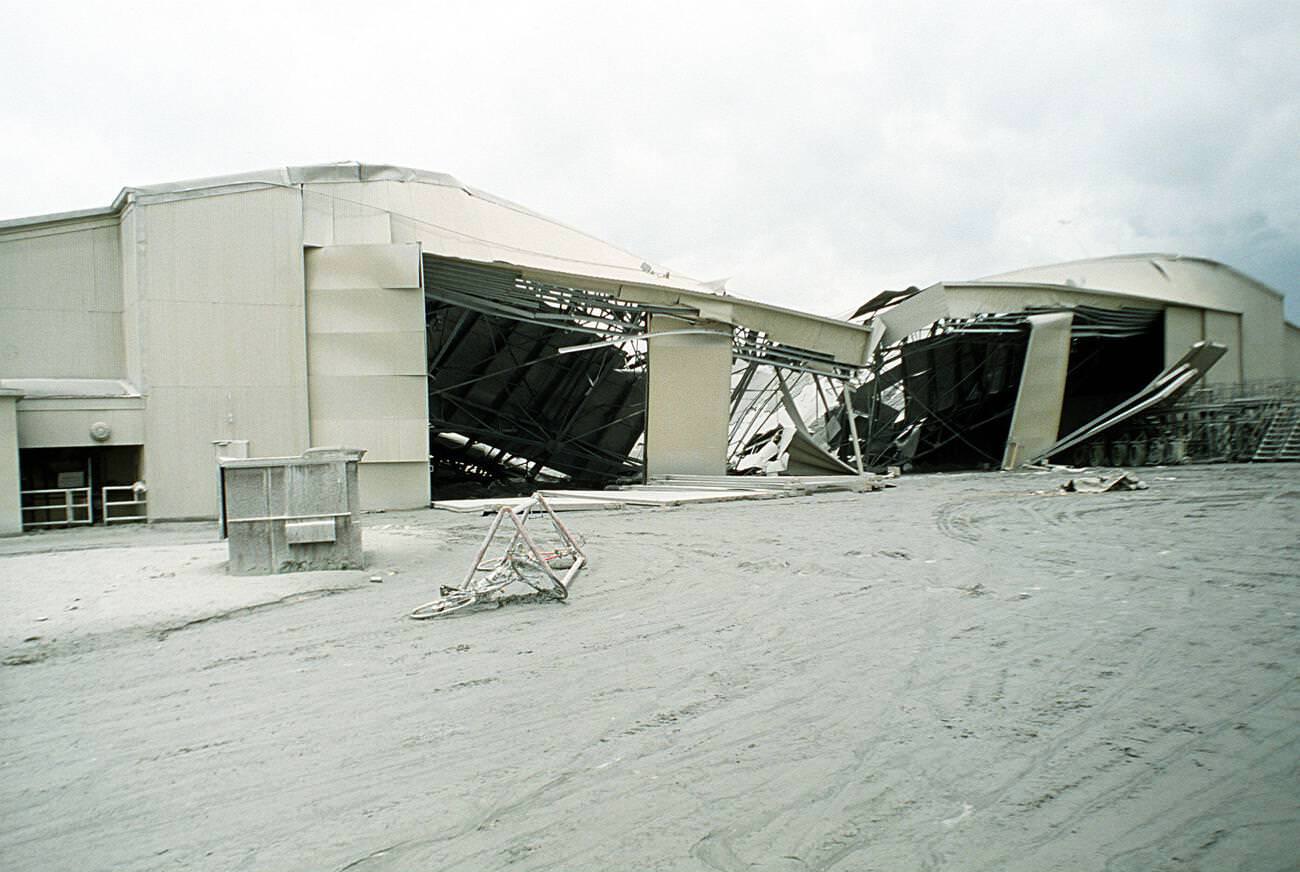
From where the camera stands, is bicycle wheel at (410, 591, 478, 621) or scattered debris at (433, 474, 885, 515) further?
scattered debris at (433, 474, 885, 515)

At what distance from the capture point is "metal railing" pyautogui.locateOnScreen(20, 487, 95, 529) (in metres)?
18.0

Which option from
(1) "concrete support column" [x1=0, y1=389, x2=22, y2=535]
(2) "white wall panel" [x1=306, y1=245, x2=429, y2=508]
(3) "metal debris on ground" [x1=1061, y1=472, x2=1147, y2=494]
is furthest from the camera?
(2) "white wall panel" [x1=306, y1=245, x2=429, y2=508]

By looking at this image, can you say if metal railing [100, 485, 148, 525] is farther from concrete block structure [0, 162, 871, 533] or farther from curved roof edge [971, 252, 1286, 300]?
curved roof edge [971, 252, 1286, 300]

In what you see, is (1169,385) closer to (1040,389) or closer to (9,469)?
(1040,389)

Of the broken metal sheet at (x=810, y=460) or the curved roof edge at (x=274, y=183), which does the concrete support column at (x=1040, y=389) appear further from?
the curved roof edge at (x=274, y=183)

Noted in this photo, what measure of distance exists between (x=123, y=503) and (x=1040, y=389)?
28663 mm

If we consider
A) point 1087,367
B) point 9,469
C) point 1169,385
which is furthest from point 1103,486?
point 9,469

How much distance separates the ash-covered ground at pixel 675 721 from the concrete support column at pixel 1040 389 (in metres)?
20.7

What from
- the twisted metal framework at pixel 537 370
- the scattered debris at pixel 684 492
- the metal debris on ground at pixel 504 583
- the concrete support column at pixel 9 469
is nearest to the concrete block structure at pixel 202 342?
the concrete support column at pixel 9 469

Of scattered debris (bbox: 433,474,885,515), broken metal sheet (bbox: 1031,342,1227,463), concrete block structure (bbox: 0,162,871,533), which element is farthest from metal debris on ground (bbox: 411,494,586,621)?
broken metal sheet (bbox: 1031,342,1227,463)

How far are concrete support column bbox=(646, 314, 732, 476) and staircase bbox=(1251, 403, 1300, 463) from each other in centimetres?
1973

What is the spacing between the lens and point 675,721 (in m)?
4.98

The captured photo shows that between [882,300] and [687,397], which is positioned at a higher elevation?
[882,300]

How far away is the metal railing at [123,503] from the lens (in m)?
18.4
